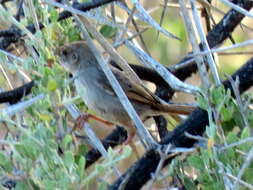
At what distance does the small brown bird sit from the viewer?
4414mm

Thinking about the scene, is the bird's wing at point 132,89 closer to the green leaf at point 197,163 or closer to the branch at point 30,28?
the branch at point 30,28

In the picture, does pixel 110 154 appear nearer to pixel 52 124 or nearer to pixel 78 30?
pixel 52 124

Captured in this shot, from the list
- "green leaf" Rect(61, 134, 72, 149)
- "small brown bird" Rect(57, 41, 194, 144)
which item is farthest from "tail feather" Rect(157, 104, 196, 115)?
"green leaf" Rect(61, 134, 72, 149)

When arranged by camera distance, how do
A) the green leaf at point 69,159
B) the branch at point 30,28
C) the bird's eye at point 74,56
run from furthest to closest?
1. the bird's eye at point 74,56
2. the branch at point 30,28
3. the green leaf at point 69,159

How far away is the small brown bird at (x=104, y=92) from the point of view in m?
4.41

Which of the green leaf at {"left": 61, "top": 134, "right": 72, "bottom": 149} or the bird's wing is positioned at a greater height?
the green leaf at {"left": 61, "top": 134, "right": 72, "bottom": 149}

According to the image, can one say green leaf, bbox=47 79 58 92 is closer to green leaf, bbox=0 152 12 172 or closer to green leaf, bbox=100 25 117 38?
green leaf, bbox=0 152 12 172

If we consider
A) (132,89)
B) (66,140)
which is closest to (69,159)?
(66,140)

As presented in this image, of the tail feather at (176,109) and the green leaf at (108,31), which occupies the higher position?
the green leaf at (108,31)

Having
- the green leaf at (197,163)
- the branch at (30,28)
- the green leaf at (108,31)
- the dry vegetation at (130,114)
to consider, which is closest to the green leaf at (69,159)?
the dry vegetation at (130,114)

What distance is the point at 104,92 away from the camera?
4.62 m

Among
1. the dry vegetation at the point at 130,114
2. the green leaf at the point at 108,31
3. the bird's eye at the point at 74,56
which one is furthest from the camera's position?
the bird's eye at the point at 74,56

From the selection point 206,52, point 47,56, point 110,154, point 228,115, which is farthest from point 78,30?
point 110,154

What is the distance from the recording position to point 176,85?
129 inches
